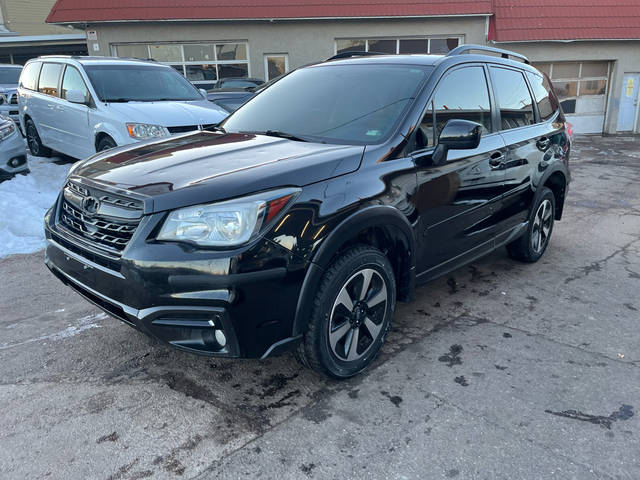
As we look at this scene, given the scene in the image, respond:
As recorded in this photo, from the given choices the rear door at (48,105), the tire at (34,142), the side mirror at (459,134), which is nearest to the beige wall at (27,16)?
the tire at (34,142)

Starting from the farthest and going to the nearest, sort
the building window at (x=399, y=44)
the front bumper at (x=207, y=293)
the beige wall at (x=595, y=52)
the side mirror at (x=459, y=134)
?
1. the beige wall at (x=595, y=52)
2. the building window at (x=399, y=44)
3. the side mirror at (x=459, y=134)
4. the front bumper at (x=207, y=293)

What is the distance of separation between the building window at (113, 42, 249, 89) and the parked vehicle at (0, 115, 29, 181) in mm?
10178

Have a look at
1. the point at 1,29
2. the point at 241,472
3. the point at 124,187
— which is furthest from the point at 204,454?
the point at 1,29

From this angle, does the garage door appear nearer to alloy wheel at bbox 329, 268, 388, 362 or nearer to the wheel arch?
the wheel arch

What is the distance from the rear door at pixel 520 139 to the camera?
4.20 metres

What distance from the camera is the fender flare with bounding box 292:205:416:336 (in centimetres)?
261

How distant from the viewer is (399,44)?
1753cm

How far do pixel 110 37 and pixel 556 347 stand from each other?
17.0 meters

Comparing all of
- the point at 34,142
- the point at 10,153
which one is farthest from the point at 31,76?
the point at 10,153

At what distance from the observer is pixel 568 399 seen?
290 centimetres

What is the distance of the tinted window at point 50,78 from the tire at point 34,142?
861 millimetres

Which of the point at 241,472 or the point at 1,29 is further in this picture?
the point at 1,29

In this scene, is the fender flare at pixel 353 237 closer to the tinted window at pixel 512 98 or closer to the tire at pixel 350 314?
the tire at pixel 350 314

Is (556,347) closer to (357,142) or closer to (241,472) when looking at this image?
(357,142)
